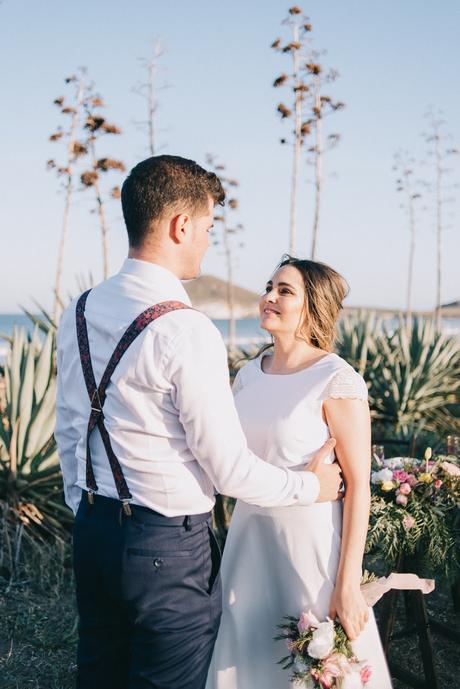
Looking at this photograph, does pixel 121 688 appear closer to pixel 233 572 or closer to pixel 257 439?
pixel 233 572

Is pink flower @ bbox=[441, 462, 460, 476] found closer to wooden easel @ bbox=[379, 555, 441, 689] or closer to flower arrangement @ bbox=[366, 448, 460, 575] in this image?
flower arrangement @ bbox=[366, 448, 460, 575]

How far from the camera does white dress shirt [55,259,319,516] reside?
5.80ft

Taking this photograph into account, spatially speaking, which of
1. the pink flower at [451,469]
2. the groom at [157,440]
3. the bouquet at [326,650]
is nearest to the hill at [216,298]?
the pink flower at [451,469]

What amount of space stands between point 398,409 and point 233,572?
5.60 metres

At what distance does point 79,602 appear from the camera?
2098mm

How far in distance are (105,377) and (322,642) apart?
1137mm

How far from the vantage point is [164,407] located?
1.83 meters

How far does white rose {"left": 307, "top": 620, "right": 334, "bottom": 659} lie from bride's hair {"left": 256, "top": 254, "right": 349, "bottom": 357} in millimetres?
1092

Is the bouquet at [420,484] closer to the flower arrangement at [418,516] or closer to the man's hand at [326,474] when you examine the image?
the flower arrangement at [418,516]

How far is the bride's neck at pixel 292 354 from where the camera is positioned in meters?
2.73

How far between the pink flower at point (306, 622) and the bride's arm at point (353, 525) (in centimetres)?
9

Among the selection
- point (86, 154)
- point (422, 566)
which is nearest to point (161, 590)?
point (422, 566)

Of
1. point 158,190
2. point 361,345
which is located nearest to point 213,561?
point 158,190

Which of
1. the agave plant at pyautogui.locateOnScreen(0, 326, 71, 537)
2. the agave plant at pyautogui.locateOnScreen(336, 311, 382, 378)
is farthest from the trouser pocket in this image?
the agave plant at pyautogui.locateOnScreen(336, 311, 382, 378)
